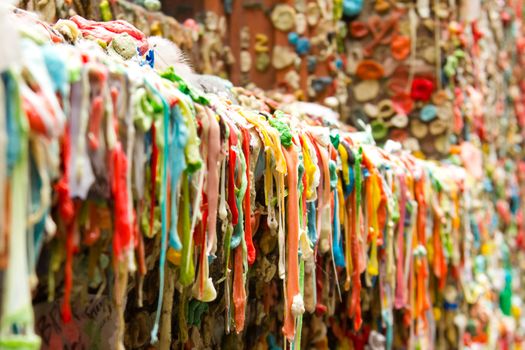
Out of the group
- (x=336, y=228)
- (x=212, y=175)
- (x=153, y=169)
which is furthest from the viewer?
(x=336, y=228)

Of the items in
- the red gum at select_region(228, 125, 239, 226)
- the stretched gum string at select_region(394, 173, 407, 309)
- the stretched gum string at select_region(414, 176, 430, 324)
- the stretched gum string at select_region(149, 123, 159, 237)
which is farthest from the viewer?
the stretched gum string at select_region(414, 176, 430, 324)

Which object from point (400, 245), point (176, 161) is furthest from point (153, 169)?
point (400, 245)

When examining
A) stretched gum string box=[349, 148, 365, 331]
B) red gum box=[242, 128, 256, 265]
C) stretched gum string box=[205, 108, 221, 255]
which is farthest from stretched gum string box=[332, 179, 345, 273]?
stretched gum string box=[205, 108, 221, 255]

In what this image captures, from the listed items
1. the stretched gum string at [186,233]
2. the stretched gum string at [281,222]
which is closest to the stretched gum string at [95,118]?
the stretched gum string at [186,233]

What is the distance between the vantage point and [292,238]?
200 cm

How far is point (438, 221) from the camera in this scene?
341 centimetres

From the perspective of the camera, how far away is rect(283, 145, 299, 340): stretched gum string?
1.98m

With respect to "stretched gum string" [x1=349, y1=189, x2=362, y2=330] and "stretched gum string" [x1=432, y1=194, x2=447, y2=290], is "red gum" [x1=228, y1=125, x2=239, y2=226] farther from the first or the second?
"stretched gum string" [x1=432, y1=194, x2=447, y2=290]

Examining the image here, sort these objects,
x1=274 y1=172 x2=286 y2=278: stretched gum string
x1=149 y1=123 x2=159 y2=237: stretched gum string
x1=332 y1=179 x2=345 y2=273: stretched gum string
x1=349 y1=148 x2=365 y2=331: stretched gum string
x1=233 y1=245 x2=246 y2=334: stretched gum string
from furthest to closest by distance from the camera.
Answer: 1. x1=349 y1=148 x2=365 y2=331: stretched gum string
2. x1=332 y1=179 x2=345 y2=273: stretched gum string
3. x1=274 y1=172 x2=286 y2=278: stretched gum string
4. x1=233 y1=245 x2=246 y2=334: stretched gum string
5. x1=149 y1=123 x2=159 y2=237: stretched gum string

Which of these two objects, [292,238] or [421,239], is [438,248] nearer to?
[421,239]

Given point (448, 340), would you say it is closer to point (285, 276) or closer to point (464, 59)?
point (464, 59)

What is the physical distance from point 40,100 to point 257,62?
11.7 ft

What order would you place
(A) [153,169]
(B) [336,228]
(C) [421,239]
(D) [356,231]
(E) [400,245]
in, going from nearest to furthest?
(A) [153,169], (B) [336,228], (D) [356,231], (E) [400,245], (C) [421,239]

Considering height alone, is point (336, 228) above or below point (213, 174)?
below
